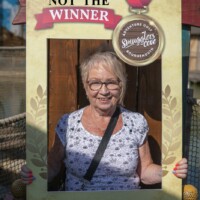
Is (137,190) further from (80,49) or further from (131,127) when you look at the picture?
(80,49)

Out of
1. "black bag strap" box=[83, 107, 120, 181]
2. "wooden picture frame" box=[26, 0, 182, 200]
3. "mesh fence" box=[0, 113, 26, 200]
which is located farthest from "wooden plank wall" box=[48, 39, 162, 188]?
"mesh fence" box=[0, 113, 26, 200]

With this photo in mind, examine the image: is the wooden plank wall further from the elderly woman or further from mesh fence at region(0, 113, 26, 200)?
mesh fence at region(0, 113, 26, 200)

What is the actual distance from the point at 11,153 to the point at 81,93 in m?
1.99

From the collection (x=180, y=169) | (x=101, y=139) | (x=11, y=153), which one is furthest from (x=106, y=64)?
(x=11, y=153)

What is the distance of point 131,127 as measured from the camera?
6.90 feet

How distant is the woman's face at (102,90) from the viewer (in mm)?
2059

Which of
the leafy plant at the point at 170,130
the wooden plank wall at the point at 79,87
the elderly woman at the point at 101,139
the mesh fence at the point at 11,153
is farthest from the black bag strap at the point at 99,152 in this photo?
the mesh fence at the point at 11,153

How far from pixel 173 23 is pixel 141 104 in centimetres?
37

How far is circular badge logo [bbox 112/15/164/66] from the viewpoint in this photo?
204 centimetres

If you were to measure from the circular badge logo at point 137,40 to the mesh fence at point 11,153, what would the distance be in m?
1.83

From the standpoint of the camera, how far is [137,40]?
2047 mm

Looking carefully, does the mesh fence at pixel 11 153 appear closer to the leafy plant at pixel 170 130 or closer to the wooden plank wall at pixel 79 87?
the wooden plank wall at pixel 79 87

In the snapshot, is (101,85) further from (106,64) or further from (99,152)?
(99,152)

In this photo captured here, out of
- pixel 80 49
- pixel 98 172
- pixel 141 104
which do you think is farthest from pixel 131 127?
pixel 80 49
